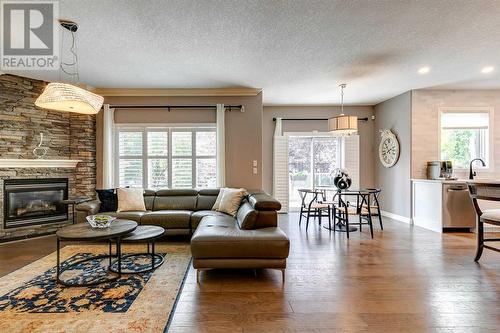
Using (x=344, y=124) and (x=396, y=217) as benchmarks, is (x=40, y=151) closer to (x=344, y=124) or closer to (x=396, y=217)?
(x=344, y=124)

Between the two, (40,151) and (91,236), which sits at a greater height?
(40,151)

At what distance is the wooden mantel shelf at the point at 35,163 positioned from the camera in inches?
160

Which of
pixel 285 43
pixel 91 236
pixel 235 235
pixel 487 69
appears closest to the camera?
pixel 91 236

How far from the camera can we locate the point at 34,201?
4.40 m

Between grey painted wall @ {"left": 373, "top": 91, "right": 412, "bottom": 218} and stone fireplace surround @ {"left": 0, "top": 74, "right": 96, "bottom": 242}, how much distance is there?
6.43 m

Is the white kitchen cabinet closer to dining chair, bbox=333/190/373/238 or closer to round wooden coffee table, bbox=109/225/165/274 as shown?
dining chair, bbox=333/190/373/238

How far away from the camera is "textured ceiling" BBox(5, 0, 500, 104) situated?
2.51 m

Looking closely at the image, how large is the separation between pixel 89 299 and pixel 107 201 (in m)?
2.33

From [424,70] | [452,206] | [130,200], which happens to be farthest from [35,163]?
[452,206]

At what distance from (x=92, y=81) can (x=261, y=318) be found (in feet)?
16.0

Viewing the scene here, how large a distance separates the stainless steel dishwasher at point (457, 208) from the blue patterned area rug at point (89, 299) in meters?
4.57

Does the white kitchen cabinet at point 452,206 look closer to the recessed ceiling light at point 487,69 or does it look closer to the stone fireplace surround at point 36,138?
the recessed ceiling light at point 487,69

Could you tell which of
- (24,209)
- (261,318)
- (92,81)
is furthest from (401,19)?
(24,209)

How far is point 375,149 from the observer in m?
6.53
